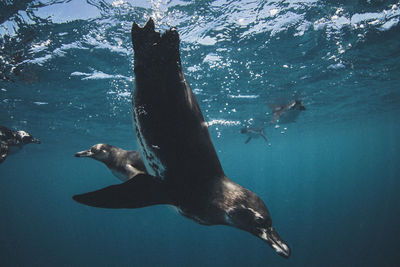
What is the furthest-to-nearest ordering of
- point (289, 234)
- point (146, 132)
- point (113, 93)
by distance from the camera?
point (289, 234) < point (113, 93) < point (146, 132)

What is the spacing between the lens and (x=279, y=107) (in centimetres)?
1812

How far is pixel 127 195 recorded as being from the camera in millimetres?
1677

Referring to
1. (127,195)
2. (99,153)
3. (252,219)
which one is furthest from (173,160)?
(99,153)

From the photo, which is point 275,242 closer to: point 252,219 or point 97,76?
point 252,219

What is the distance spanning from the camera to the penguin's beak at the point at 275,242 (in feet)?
5.38

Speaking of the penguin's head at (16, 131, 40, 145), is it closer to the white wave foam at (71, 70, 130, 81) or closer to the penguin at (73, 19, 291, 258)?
the penguin at (73, 19, 291, 258)

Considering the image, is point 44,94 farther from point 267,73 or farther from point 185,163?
point 185,163

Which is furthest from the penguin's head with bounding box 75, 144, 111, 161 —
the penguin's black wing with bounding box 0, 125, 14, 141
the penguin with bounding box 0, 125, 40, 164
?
the penguin's black wing with bounding box 0, 125, 14, 141

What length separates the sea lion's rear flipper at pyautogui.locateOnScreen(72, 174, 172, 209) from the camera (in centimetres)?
162

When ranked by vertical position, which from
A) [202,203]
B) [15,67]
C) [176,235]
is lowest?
[176,235]

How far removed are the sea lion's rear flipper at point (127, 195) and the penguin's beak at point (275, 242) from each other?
0.99m

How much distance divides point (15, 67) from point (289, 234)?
31.7m

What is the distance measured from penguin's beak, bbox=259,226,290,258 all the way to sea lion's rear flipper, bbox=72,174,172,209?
989 millimetres

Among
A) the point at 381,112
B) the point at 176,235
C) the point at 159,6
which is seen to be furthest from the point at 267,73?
the point at 176,235
